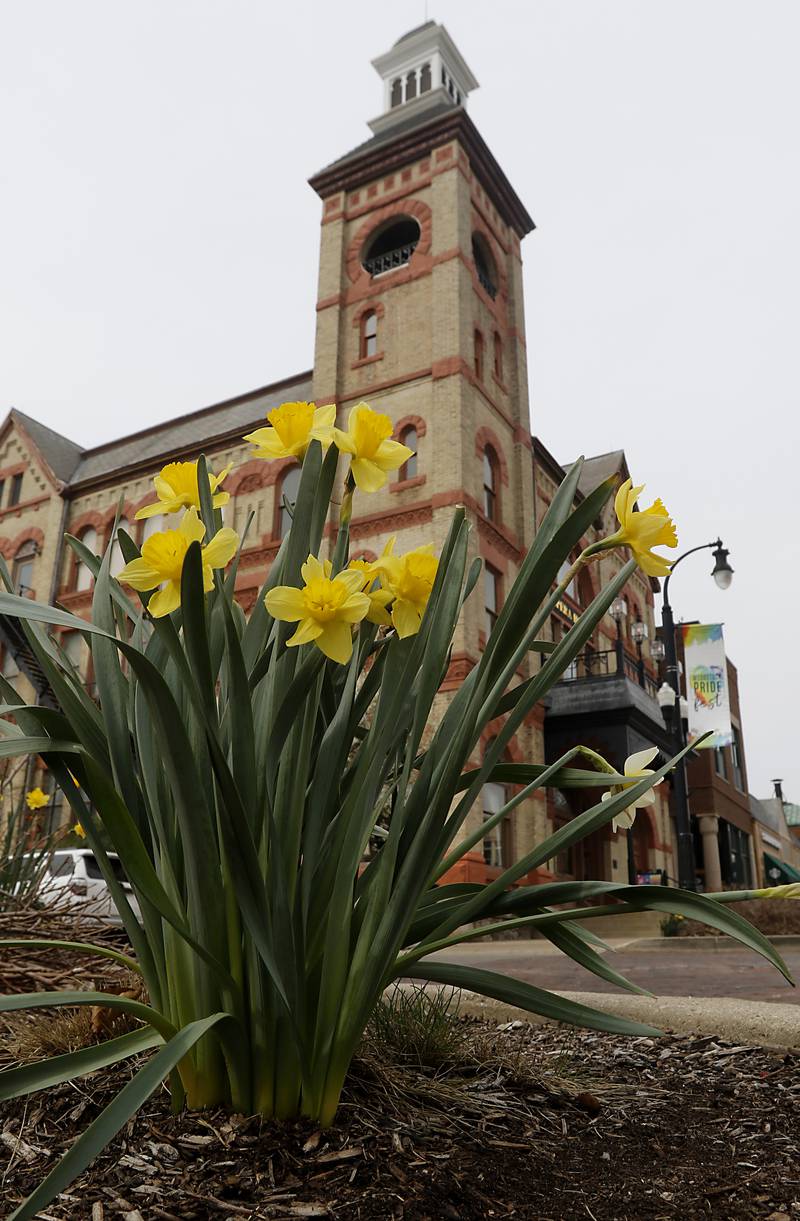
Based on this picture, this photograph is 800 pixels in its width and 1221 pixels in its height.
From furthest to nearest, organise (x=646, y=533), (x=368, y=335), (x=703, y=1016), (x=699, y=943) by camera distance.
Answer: (x=368, y=335), (x=699, y=943), (x=703, y=1016), (x=646, y=533)

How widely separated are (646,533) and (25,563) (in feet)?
81.8

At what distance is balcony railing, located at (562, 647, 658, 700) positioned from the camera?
64.1 ft

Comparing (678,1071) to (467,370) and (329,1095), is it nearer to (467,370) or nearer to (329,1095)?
(329,1095)

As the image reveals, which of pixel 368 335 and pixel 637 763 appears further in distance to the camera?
pixel 368 335

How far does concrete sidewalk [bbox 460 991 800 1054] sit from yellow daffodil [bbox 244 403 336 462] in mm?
1884

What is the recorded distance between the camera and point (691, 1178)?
1.71 metres

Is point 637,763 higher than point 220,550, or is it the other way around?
point 220,550

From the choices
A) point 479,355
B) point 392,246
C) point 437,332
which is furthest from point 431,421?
point 392,246

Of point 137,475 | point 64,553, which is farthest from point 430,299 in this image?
point 64,553

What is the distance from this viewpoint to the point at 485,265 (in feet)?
70.7

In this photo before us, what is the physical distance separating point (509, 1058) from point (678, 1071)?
537 mm

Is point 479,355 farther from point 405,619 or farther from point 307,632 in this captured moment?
point 307,632

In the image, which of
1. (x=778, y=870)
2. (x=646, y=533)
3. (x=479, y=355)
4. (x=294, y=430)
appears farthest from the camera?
(x=778, y=870)

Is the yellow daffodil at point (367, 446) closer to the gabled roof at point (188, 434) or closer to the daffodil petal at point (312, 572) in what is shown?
Answer: the daffodil petal at point (312, 572)
